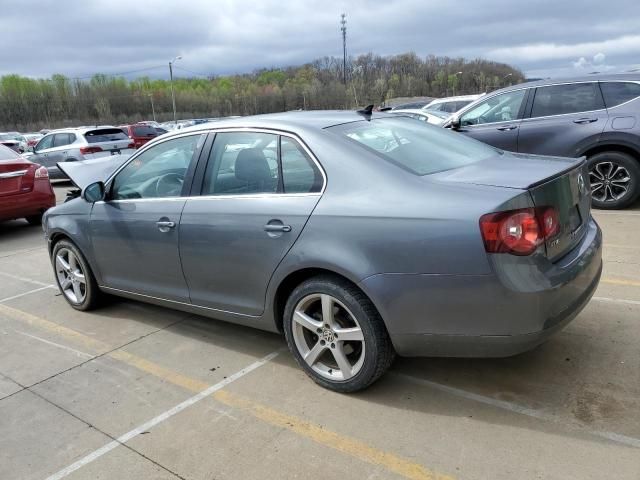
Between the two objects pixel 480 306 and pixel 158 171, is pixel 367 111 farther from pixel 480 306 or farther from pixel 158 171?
pixel 480 306

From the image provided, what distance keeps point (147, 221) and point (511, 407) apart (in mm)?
2722

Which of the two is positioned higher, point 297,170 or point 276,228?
point 297,170

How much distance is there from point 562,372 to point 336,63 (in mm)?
123843

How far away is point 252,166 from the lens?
138 inches

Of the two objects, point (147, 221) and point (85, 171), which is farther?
point (85, 171)

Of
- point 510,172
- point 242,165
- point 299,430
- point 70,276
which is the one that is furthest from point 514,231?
point 70,276

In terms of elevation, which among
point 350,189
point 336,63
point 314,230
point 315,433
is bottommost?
point 315,433

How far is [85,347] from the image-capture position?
4152 millimetres

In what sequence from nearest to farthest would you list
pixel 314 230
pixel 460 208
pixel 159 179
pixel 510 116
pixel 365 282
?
1. pixel 460 208
2. pixel 365 282
3. pixel 314 230
4. pixel 159 179
5. pixel 510 116

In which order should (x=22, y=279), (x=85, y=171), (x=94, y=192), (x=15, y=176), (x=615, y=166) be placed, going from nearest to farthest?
(x=94, y=192), (x=85, y=171), (x=22, y=279), (x=615, y=166), (x=15, y=176)

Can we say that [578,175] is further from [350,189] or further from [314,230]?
[314,230]

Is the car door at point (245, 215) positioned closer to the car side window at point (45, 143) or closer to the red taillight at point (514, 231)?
the red taillight at point (514, 231)

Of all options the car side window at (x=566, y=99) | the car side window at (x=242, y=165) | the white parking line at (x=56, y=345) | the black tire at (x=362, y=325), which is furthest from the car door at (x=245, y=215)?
the car side window at (x=566, y=99)

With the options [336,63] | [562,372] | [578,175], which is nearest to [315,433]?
[562,372]
